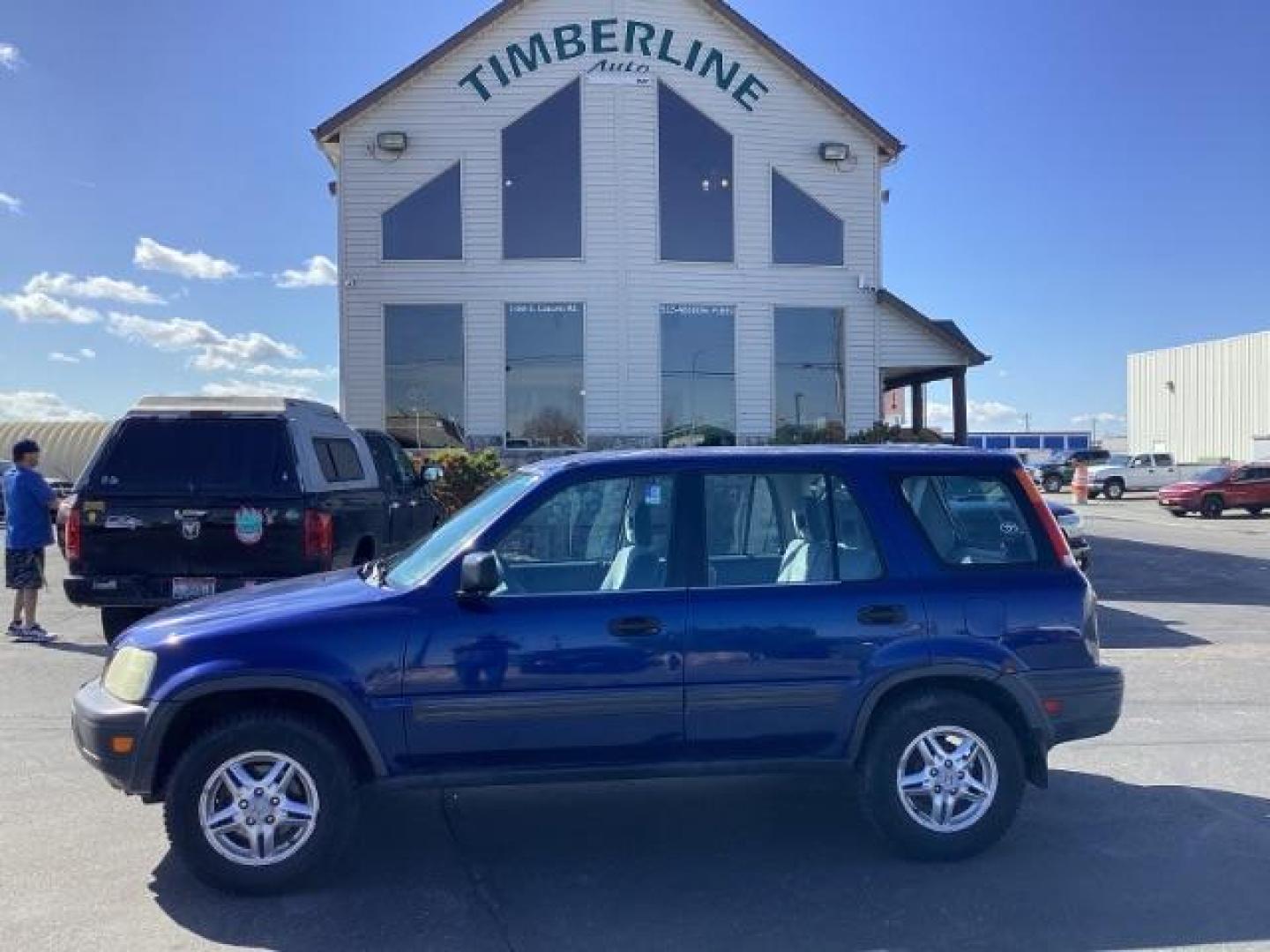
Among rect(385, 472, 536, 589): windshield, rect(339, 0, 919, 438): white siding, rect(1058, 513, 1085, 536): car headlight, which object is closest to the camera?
rect(385, 472, 536, 589): windshield

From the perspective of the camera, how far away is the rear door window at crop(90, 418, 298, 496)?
828cm

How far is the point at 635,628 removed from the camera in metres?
4.46

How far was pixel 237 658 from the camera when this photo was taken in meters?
4.22

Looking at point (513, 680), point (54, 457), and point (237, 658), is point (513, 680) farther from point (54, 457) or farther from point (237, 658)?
point (54, 457)

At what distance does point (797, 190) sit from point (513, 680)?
Result: 52.0 feet

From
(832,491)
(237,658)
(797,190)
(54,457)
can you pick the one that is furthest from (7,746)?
(54,457)

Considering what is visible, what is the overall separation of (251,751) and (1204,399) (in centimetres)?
5455

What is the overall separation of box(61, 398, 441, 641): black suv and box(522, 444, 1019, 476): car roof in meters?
3.79

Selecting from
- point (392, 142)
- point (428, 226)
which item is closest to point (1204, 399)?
point (428, 226)

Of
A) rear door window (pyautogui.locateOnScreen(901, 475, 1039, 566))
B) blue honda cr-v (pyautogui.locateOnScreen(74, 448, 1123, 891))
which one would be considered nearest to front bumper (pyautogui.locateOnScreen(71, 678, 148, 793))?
blue honda cr-v (pyautogui.locateOnScreen(74, 448, 1123, 891))

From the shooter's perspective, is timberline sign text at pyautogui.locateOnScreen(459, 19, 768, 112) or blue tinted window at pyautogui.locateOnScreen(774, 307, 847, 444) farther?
blue tinted window at pyautogui.locateOnScreen(774, 307, 847, 444)

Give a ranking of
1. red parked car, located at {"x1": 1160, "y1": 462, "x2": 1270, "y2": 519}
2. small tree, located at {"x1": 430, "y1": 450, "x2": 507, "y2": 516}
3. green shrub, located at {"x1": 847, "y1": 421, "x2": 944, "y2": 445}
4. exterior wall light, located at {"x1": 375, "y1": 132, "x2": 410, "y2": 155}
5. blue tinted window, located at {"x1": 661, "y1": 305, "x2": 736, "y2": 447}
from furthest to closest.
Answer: red parked car, located at {"x1": 1160, "y1": 462, "x2": 1270, "y2": 519} → blue tinted window, located at {"x1": 661, "y1": 305, "x2": 736, "y2": 447} → exterior wall light, located at {"x1": 375, "y1": 132, "x2": 410, "y2": 155} → green shrub, located at {"x1": 847, "y1": 421, "x2": 944, "y2": 445} → small tree, located at {"x1": 430, "y1": 450, "x2": 507, "y2": 516}

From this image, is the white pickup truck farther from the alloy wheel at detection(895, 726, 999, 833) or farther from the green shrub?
→ the alloy wheel at detection(895, 726, 999, 833)

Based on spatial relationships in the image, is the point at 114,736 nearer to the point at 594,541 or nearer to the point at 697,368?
the point at 594,541
